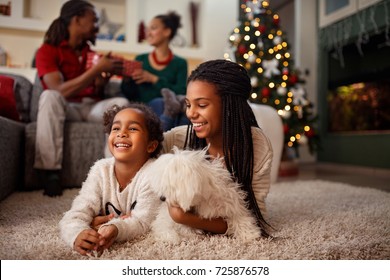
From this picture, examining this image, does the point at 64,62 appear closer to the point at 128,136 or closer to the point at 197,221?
the point at 128,136

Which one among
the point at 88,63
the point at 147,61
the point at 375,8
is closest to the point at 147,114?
the point at 88,63

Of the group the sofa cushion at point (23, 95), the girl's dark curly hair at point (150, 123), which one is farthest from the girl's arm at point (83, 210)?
the sofa cushion at point (23, 95)

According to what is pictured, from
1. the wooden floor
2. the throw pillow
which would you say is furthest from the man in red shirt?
the wooden floor

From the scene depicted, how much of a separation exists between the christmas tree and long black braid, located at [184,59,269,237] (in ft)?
5.90

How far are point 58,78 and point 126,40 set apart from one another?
5.00 feet

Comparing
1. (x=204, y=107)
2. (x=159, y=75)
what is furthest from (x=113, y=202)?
(x=159, y=75)

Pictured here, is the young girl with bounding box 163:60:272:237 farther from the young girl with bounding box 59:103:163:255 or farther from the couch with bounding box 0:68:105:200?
the couch with bounding box 0:68:105:200

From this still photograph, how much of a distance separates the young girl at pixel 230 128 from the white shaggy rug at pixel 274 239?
0.27 ft

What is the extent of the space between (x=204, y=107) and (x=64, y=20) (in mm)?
995

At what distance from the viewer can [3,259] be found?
2.08 feet

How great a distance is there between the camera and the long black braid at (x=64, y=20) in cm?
149

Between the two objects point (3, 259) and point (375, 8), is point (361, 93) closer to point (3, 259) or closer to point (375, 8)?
point (375, 8)

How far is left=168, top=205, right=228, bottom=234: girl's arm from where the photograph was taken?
76 centimetres

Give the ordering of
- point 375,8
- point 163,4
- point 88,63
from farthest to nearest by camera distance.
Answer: point 163,4
point 375,8
point 88,63
